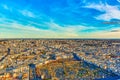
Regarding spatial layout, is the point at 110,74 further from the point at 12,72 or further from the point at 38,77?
the point at 12,72

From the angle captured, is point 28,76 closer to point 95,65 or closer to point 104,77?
point 104,77

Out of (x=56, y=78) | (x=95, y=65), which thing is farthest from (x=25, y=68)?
(x=95, y=65)

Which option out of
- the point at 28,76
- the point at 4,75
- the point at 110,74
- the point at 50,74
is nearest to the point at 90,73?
the point at 110,74

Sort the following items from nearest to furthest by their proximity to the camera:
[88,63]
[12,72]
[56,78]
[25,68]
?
[56,78] < [12,72] < [25,68] < [88,63]

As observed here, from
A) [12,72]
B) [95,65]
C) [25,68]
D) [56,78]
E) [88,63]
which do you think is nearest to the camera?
[56,78]

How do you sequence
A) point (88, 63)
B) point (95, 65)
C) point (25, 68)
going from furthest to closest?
point (88, 63)
point (95, 65)
point (25, 68)

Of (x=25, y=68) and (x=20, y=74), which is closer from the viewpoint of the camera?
(x=20, y=74)

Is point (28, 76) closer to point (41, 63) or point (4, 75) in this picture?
point (4, 75)

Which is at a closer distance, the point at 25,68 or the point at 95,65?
the point at 25,68

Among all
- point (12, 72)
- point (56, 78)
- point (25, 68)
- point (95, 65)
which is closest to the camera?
point (56, 78)
